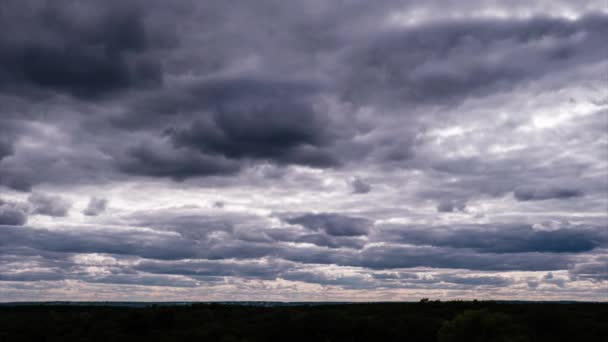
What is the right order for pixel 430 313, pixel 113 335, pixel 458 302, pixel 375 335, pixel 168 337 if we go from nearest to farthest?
1. pixel 375 335
2. pixel 168 337
3. pixel 113 335
4. pixel 430 313
5. pixel 458 302

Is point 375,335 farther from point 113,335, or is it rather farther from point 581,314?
point 113,335

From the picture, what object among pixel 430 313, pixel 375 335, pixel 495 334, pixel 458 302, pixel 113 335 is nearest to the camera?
pixel 495 334

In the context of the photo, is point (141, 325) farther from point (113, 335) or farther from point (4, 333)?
point (4, 333)

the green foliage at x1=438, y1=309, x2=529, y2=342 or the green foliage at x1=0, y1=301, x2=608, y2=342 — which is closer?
the green foliage at x1=438, y1=309, x2=529, y2=342

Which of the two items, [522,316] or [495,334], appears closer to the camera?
[495,334]

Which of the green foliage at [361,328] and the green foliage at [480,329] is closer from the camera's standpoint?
the green foliage at [480,329]

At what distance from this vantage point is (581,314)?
72625mm

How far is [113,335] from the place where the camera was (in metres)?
72.2

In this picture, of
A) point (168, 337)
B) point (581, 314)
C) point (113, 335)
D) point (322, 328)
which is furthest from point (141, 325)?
point (581, 314)

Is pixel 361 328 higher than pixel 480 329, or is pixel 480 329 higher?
pixel 480 329

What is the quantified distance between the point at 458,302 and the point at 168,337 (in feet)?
163

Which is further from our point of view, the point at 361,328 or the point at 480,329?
the point at 361,328

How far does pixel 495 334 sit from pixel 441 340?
4.58m

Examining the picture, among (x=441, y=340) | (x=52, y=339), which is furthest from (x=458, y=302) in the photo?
(x=52, y=339)
